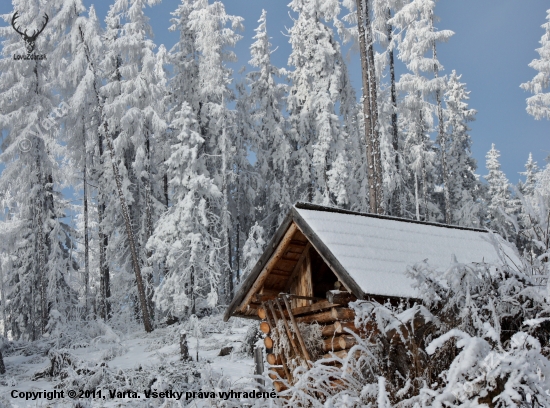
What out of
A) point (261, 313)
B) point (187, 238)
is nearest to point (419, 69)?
point (187, 238)

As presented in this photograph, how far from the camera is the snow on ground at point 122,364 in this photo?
12703 millimetres

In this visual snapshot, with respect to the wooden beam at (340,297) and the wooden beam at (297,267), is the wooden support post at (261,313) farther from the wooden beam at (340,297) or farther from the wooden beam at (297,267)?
the wooden beam at (340,297)

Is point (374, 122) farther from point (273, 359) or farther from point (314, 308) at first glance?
point (314, 308)

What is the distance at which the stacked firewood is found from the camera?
802 cm

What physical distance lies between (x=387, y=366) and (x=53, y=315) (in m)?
20.8

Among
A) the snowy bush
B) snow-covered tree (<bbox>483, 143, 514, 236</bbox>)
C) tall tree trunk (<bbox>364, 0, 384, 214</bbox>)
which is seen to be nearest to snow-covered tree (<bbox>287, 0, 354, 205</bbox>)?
tall tree trunk (<bbox>364, 0, 384, 214</bbox>)

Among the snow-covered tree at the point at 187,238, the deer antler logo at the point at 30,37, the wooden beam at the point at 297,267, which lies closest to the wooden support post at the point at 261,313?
the wooden beam at the point at 297,267

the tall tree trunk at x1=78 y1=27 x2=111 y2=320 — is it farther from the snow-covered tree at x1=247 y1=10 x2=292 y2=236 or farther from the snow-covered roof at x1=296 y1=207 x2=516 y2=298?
the snow-covered roof at x1=296 y1=207 x2=516 y2=298

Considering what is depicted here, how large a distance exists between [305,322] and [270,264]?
3.84 feet

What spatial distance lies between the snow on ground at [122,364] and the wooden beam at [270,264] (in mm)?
1343

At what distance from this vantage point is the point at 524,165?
153ft

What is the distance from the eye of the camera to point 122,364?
18031 mm

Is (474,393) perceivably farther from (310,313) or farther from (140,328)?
(140,328)

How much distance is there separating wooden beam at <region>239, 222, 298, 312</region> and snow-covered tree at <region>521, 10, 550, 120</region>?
75.5 ft
